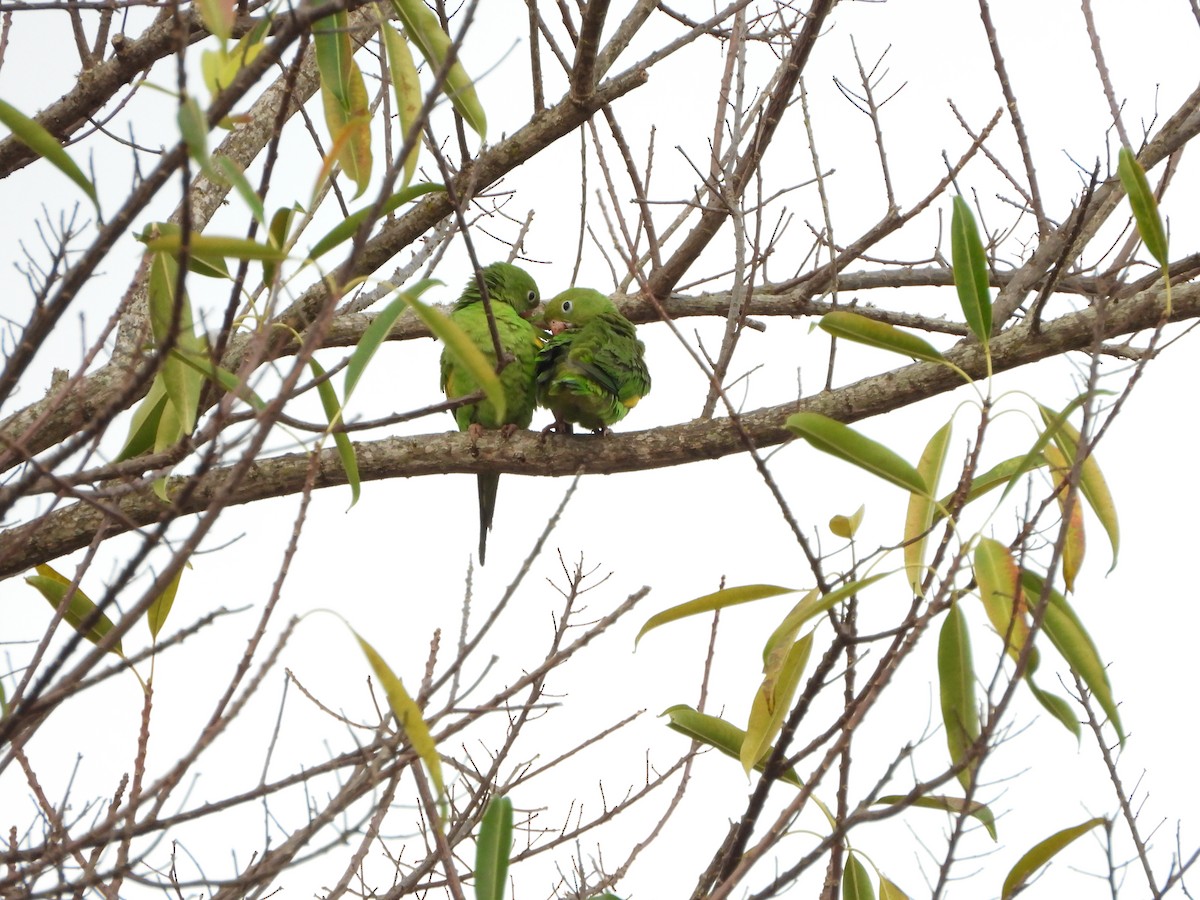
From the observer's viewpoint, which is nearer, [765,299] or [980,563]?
[980,563]

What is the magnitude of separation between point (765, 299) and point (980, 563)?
2785mm

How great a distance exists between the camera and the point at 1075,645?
1856 millimetres

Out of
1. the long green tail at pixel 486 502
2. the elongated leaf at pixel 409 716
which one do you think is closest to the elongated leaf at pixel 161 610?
the elongated leaf at pixel 409 716

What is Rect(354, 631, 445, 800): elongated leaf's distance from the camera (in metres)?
1.47

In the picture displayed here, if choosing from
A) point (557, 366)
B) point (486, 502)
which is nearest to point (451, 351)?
point (557, 366)

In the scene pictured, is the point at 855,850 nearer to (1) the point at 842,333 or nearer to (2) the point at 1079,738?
(2) the point at 1079,738

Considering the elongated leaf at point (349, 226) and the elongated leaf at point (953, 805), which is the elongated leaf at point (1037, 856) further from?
the elongated leaf at point (349, 226)

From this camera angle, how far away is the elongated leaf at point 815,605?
1763 millimetres

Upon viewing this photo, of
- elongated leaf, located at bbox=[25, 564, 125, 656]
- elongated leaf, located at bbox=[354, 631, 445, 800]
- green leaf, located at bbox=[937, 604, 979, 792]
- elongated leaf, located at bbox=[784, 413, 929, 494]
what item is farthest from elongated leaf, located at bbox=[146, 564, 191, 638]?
green leaf, located at bbox=[937, 604, 979, 792]

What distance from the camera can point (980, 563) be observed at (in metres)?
1.79

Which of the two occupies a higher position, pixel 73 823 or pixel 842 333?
pixel 842 333

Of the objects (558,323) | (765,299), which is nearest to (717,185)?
(765,299)

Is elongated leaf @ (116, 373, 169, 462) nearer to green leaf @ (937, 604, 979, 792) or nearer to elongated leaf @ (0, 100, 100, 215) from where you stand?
elongated leaf @ (0, 100, 100, 215)

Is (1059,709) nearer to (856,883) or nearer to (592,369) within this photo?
(856,883)
